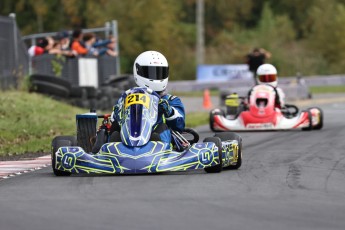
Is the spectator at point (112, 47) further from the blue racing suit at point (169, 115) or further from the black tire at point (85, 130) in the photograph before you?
the blue racing suit at point (169, 115)

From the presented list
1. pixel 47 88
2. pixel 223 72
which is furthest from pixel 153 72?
pixel 223 72

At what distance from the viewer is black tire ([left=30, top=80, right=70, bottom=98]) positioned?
2294cm

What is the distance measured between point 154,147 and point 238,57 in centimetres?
4254

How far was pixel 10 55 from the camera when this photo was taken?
22438mm

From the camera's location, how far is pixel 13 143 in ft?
56.1

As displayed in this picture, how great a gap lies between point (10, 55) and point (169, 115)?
36.6 feet

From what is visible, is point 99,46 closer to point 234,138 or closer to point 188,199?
point 234,138

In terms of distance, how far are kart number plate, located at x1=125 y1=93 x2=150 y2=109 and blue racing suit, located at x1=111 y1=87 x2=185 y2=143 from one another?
19cm

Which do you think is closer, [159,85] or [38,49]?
[159,85]

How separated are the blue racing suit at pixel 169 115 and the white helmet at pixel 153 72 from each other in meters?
0.15

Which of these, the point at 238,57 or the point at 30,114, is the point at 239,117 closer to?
the point at 30,114

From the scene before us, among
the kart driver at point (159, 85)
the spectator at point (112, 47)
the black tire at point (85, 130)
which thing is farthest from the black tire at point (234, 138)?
the spectator at point (112, 47)

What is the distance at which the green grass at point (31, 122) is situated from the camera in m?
16.8

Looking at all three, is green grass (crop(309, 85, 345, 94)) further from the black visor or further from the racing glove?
the racing glove
